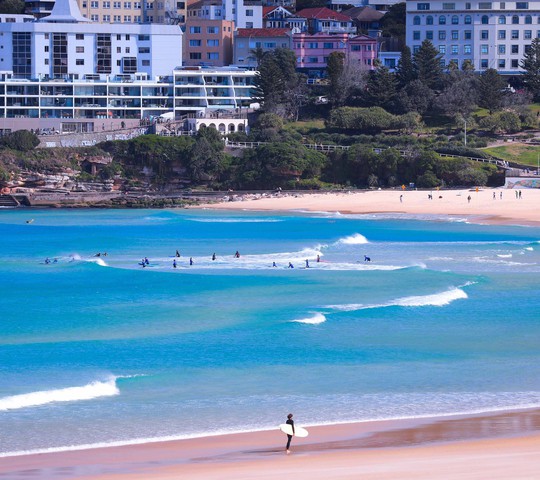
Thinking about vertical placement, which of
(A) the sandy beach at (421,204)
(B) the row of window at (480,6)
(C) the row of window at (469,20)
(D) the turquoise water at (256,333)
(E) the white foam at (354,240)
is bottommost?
(D) the turquoise water at (256,333)

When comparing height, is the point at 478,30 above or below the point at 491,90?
above

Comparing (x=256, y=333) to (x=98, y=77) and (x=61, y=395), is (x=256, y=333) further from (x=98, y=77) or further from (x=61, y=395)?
(x=98, y=77)

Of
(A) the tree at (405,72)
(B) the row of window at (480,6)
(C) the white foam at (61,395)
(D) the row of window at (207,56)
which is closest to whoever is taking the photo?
(C) the white foam at (61,395)

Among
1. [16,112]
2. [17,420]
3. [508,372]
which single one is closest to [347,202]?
[16,112]

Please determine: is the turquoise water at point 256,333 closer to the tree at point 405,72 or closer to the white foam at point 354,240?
the white foam at point 354,240

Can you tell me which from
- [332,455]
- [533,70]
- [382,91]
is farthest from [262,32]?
[332,455]

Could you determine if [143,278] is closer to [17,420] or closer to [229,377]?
[229,377]

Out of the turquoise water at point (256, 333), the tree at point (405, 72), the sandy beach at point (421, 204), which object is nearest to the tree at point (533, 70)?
the tree at point (405, 72)
